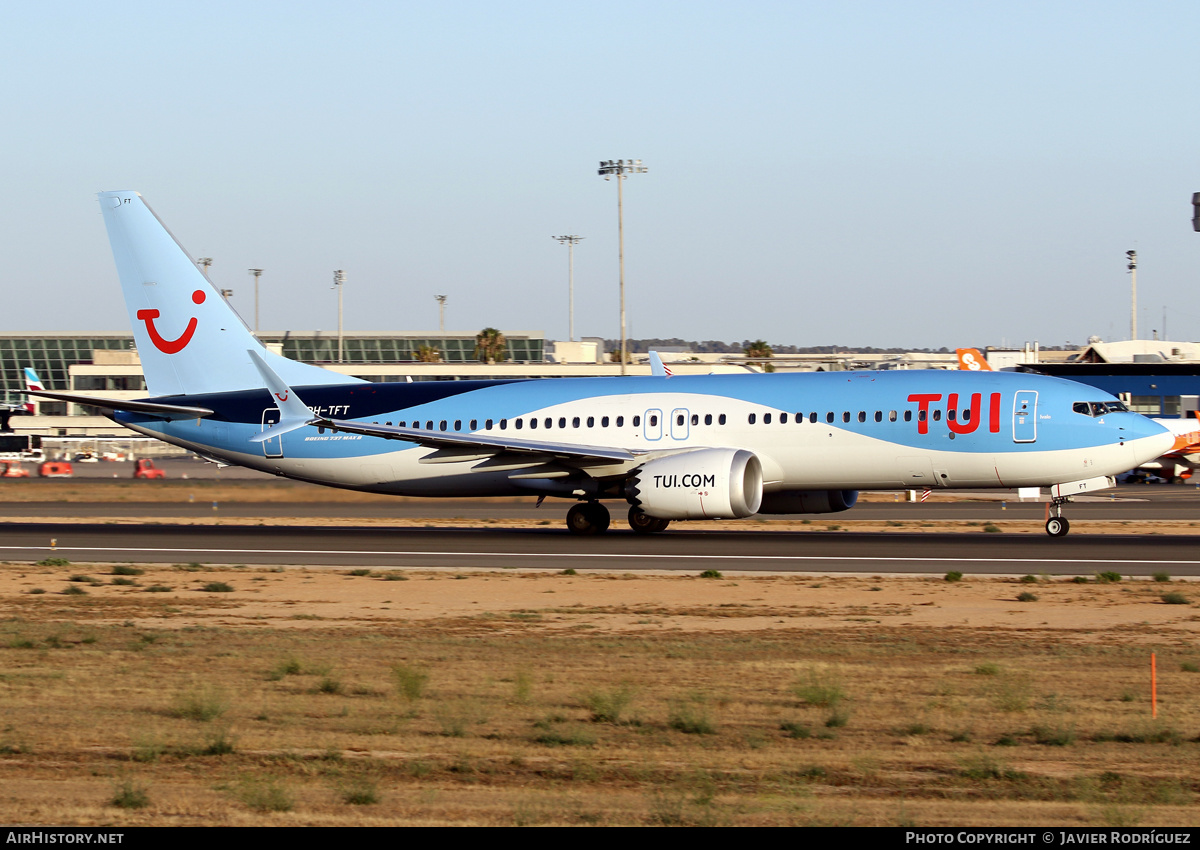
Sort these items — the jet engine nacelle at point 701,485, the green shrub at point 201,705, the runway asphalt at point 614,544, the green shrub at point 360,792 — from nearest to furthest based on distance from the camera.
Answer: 1. the green shrub at point 360,792
2. the green shrub at point 201,705
3. the runway asphalt at point 614,544
4. the jet engine nacelle at point 701,485

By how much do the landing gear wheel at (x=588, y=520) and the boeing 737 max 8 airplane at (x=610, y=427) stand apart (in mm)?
41

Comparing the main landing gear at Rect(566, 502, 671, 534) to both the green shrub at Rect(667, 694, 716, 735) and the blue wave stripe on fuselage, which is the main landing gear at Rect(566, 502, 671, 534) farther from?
the green shrub at Rect(667, 694, 716, 735)

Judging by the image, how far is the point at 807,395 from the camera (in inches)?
1228

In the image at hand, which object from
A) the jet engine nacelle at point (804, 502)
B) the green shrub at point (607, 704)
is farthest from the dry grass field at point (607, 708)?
the jet engine nacelle at point (804, 502)

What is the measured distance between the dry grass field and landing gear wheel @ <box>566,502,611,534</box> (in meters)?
11.7

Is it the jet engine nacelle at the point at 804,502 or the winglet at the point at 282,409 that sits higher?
the winglet at the point at 282,409

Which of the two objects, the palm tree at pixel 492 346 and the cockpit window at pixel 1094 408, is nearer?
the cockpit window at pixel 1094 408

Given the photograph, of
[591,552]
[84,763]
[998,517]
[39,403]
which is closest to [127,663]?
[84,763]

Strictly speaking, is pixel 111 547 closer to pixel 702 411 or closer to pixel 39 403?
pixel 702 411

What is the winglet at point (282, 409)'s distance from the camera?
33750 millimetres

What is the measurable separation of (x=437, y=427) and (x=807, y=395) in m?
10.5

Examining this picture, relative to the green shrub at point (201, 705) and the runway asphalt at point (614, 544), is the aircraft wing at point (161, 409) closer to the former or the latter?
the runway asphalt at point (614, 544)

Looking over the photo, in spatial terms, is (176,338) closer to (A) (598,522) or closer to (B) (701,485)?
(A) (598,522)

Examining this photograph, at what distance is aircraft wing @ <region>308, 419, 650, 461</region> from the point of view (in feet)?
102
